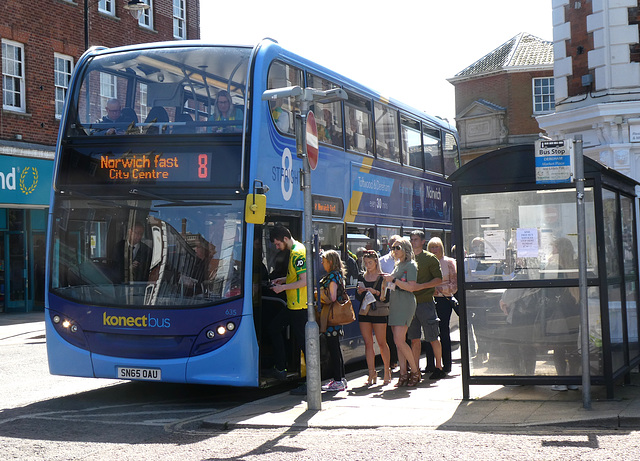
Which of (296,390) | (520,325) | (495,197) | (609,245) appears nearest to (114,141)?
(296,390)

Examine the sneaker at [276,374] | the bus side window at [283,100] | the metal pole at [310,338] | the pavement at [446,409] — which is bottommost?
the pavement at [446,409]

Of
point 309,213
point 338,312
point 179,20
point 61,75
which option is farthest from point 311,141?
point 179,20

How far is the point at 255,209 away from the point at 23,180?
16.2 meters

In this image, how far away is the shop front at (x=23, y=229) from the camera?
23.6 m

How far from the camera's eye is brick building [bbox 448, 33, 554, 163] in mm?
47156

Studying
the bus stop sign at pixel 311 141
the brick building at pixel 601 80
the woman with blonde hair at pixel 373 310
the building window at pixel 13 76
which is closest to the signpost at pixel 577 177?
the bus stop sign at pixel 311 141

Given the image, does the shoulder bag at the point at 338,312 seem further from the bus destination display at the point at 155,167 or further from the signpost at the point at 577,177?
the signpost at the point at 577,177

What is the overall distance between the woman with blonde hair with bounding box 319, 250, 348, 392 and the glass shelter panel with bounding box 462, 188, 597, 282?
1807 millimetres

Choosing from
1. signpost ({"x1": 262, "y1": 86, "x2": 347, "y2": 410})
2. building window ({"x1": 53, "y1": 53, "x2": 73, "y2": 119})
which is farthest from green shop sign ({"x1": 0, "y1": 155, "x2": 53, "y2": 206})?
signpost ({"x1": 262, "y1": 86, "x2": 347, "y2": 410})

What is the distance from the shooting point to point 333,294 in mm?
10359

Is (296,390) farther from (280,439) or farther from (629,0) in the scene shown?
(629,0)

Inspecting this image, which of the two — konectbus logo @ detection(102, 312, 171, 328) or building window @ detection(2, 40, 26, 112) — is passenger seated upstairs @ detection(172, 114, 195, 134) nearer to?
konectbus logo @ detection(102, 312, 171, 328)

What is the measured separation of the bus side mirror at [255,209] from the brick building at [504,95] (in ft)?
127

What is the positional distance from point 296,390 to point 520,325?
265 centimetres
